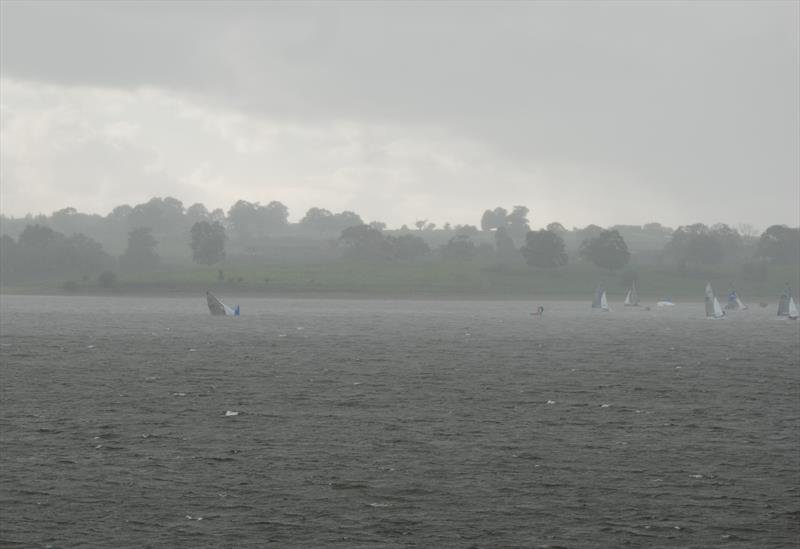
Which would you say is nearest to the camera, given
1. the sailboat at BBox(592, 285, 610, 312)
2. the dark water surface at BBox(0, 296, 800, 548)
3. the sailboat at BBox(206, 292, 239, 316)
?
the dark water surface at BBox(0, 296, 800, 548)

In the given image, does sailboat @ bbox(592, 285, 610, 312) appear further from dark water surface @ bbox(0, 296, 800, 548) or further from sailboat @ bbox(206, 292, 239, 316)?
dark water surface @ bbox(0, 296, 800, 548)

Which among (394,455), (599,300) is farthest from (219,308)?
(394,455)

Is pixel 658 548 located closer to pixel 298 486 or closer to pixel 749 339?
pixel 298 486

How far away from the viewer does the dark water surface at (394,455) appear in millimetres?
22281

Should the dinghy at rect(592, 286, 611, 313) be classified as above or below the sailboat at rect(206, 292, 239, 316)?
above

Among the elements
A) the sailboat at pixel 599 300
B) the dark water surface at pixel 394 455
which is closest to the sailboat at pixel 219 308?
the sailboat at pixel 599 300

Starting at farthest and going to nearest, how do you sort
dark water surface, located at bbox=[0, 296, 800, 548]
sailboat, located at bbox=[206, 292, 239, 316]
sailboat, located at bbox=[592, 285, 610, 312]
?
sailboat, located at bbox=[592, 285, 610, 312] < sailboat, located at bbox=[206, 292, 239, 316] < dark water surface, located at bbox=[0, 296, 800, 548]

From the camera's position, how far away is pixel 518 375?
54031 mm

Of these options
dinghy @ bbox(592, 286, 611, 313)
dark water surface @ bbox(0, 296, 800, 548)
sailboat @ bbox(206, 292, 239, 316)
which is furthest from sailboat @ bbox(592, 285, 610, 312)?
dark water surface @ bbox(0, 296, 800, 548)

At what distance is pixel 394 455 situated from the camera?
29406 millimetres

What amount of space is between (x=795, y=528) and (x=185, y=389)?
2725 cm

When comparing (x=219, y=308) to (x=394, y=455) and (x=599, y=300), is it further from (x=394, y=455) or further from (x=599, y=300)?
(x=394, y=455)

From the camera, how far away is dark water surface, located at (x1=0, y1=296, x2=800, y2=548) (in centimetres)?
2228

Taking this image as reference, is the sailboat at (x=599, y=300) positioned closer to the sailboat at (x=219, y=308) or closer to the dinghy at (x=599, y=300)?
the dinghy at (x=599, y=300)
